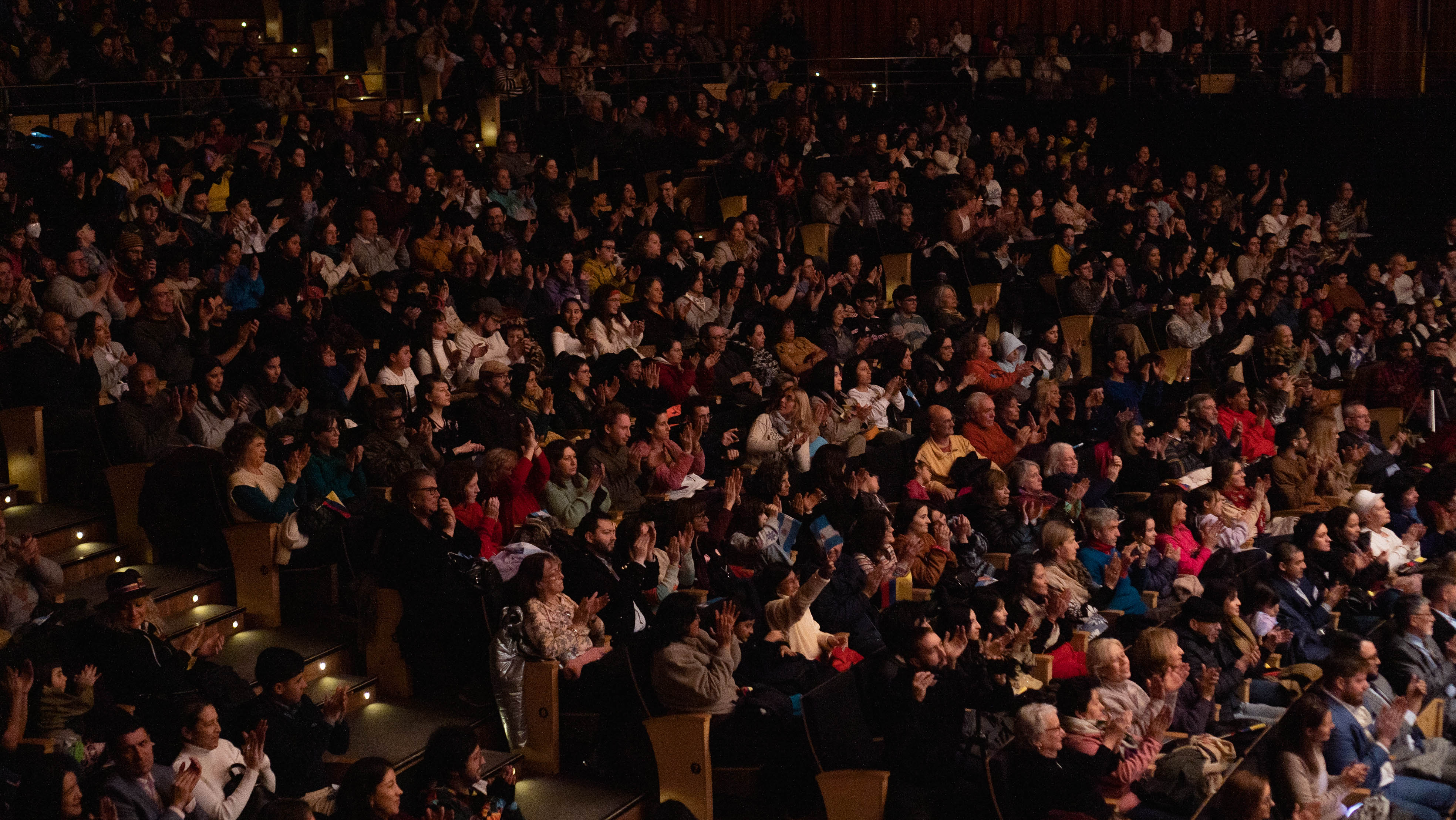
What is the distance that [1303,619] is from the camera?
510 centimetres

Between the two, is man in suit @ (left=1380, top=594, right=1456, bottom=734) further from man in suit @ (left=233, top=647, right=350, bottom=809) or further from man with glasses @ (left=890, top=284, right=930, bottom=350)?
man with glasses @ (left=890, top=284, right=930, bottom=350)

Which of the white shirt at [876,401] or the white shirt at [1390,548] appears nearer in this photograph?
the white shirt at [1390,548]

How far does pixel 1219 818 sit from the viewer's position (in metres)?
3.48

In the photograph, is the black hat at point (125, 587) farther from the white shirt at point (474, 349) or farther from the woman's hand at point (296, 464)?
the white shirt at point (474, 349)

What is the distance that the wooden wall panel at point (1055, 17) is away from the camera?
1187cm

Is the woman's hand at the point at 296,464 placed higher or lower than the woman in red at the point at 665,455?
higher

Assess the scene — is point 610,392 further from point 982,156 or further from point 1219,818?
point 982,156

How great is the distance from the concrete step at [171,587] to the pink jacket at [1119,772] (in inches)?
106

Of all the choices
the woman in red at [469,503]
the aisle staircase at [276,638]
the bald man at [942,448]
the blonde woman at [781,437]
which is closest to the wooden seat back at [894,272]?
the bald man at [942,448]

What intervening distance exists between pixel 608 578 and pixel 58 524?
1866 millimetres

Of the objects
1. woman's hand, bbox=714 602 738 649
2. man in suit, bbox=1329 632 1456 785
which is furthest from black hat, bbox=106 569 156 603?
man in suit, bbox=1329 632 1456 785

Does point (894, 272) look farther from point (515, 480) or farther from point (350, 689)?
point (350, 689)

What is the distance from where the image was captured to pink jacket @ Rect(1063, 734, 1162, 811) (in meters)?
3.73

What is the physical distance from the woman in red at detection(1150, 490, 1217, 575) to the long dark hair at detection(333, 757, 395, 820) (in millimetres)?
3238
